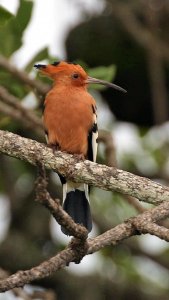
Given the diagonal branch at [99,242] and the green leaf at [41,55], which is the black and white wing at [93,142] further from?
the diagonal branch at [99,242]

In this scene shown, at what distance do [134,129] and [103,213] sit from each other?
1155 millimetres

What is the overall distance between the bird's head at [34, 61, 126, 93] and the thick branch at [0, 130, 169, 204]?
1.48 meters

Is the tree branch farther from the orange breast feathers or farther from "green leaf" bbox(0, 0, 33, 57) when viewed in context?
"green leaf" bbox(0, 0, 33, 57)


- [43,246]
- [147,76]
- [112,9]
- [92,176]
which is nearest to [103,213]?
[43,246]

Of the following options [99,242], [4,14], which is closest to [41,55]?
[4,14]

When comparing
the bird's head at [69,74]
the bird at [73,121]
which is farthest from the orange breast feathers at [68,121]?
the bird's head at [69,74]

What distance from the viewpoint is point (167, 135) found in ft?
27.0

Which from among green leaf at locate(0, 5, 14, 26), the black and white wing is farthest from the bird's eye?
green leaf at locate(0, 5, 14, 26)

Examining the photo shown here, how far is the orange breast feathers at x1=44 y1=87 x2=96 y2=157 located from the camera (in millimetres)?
6000

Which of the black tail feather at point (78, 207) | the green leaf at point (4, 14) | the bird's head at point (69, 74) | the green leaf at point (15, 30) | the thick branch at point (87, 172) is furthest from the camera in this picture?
the green leaf at point (15, 30)

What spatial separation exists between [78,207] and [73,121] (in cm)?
64

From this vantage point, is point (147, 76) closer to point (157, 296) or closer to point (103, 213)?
point (103, 213)

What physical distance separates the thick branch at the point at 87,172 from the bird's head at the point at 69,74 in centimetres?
148

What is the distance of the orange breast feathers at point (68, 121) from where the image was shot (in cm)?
600
